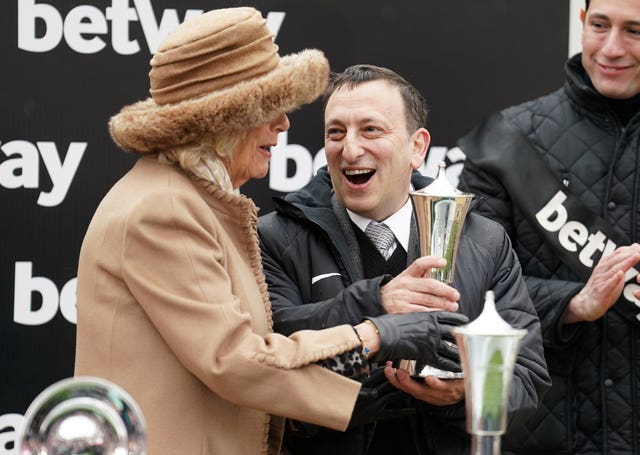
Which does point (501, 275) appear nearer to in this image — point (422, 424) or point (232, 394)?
point (422, 424)

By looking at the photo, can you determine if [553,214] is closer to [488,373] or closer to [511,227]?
[511,227]

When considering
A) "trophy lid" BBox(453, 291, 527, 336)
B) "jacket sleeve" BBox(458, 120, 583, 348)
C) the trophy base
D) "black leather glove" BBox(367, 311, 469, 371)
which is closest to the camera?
"trophy lid" BBox(453, 291, 527, 336)

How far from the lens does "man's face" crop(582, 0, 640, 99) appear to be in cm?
373

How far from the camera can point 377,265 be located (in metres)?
3.37

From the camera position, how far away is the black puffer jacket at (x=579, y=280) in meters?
3.75

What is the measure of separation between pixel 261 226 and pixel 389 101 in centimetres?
48

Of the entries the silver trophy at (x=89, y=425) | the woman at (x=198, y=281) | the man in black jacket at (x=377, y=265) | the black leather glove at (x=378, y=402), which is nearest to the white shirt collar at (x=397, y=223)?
the man in black jacket at (x=377, y=265)

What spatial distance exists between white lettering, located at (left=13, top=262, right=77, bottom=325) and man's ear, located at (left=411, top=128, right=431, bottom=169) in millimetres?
1208

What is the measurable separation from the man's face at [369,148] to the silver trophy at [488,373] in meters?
1.09

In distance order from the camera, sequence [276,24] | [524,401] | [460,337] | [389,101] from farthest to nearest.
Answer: [276,24] → [389,101] → [524,401] → [460,337]

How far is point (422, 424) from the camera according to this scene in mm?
3260

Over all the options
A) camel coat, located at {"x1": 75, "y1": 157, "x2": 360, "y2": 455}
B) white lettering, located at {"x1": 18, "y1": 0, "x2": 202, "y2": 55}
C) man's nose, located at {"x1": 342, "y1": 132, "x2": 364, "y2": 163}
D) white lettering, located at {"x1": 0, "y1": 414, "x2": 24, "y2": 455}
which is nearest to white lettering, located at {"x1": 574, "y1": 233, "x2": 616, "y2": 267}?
man's nose, located at {"x1": 342, "y1": 132, "x2": 364, "y2": 163}

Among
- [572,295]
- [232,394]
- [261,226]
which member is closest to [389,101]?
[261,226]

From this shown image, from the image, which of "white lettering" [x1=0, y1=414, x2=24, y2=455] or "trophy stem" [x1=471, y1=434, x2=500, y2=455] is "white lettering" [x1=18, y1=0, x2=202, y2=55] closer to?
"white lettering" [x1=0, y1=414, x2=24, y2=455]
